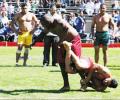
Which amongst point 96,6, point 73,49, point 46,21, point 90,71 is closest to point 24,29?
point 73,49

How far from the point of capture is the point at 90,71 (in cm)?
1098

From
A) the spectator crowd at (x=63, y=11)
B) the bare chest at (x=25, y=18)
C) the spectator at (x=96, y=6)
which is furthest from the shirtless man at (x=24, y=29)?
the spectator at (x=96, y=6)

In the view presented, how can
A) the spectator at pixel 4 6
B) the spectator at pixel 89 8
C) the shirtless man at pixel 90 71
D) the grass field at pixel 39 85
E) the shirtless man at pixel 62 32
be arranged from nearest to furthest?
1. the grass field at pixel 39 85
2. the shirtless man at pixel 90 71
3. the shirtless man at pixel 62 32
4. the spectator at pixel 4 6
5. the spectator at pixel 89 8

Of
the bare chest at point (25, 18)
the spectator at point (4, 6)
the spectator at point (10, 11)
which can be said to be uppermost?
the bare chest at point (25, 18)

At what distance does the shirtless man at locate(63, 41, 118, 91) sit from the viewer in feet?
35.4

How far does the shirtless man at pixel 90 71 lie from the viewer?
10.8 m

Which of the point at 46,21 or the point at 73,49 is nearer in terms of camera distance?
the point at 46,21

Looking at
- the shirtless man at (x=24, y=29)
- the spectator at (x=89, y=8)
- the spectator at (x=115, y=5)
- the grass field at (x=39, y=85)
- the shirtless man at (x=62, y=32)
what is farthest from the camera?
the spectator at (x=115, y=5)

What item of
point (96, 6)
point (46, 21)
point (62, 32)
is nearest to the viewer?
point (46, 21)

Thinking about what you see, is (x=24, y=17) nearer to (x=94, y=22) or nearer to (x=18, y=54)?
(x=18, y=54)

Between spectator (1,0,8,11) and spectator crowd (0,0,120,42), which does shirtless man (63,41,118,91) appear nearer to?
spectator crowd (0,0,120,42)

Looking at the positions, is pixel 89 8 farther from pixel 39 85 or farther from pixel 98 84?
pixel 98 84

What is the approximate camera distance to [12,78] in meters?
13.5

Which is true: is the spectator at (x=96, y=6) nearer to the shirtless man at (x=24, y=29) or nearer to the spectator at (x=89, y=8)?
the spectator at (x=89, y=8)
